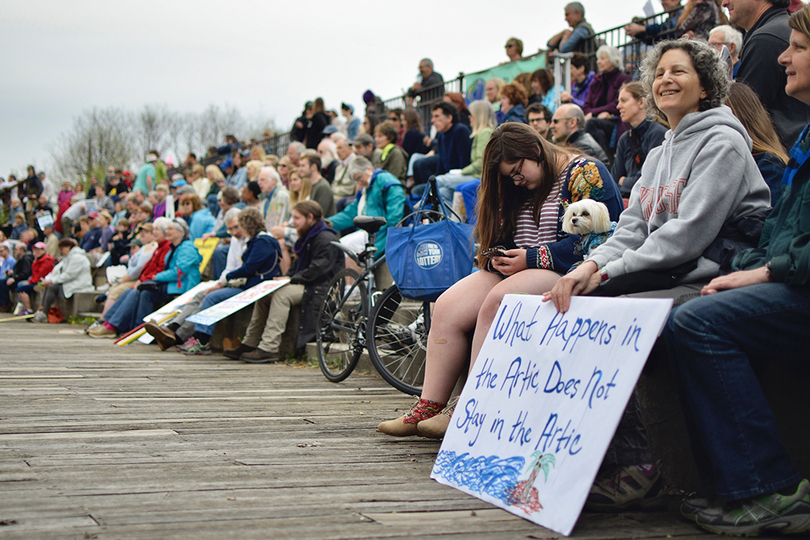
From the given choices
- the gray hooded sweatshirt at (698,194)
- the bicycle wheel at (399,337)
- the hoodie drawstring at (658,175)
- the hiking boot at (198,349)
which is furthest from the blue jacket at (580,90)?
the gray hooded sweatshirt at (698,194)

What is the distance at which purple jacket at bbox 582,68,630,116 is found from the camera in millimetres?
7627

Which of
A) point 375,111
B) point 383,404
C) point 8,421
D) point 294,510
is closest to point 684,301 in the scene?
point 294,510

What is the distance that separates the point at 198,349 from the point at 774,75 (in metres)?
6.72

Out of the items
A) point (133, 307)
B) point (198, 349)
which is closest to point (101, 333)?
point (133, 307)

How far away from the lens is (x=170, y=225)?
10.5 metres

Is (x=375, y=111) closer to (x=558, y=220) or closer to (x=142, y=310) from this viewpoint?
(x=142, y=310)

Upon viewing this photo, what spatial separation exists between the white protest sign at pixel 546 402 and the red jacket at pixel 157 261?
8726 mm

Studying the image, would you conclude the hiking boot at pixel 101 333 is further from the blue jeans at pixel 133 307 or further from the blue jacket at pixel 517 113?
the blue jacket at pixel 517 113

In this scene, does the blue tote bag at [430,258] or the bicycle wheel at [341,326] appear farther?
the bicycle wheel at [341,326]

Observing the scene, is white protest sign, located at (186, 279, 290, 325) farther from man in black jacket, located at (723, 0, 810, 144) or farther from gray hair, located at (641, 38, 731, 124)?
gray hair, located at (641, 38, 731, 124)

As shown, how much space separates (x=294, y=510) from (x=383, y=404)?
249 centimetres

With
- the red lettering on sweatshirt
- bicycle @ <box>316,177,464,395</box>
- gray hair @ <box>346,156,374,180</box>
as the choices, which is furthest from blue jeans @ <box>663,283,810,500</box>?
gray hair @ <box>346,156,374,180</box>

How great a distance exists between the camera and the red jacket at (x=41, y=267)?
16219 millimetres

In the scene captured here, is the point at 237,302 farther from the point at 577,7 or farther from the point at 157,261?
the point at 577,7
